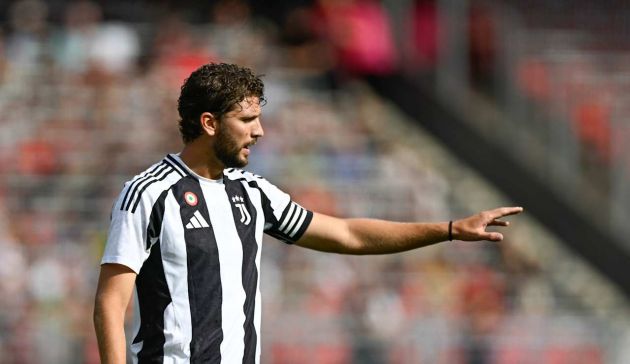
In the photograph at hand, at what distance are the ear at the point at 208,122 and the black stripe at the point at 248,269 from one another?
24 centimetres

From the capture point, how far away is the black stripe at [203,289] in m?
5.16

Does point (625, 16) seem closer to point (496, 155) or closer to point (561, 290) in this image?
point (496, 155)

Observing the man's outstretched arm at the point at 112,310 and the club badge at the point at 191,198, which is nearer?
the man's outstretched arm at the point at 112,310

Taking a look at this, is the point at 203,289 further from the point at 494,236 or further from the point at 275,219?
the point at 494,236

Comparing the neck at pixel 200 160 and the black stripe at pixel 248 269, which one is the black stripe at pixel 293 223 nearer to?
the black stripe at pixel 248 269

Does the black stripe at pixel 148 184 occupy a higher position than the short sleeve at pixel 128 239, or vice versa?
the black stripe at pixel 148 184

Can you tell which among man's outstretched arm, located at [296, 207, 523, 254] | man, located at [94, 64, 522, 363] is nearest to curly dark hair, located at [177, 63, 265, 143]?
man, located at [94, 64, 522, 363]

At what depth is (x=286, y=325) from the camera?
10.7 metres

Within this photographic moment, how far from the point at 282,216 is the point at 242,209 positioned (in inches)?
10.5

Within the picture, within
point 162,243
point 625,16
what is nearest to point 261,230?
point 162,243

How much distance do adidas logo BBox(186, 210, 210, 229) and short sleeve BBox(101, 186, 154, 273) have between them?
175mm

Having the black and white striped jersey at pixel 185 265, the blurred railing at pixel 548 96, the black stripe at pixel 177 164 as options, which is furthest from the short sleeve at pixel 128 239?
the blurred railing at pixel 548 96

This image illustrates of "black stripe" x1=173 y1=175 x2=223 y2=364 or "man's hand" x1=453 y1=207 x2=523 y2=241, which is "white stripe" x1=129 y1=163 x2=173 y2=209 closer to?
"black stripe" x1=173 y1=175 x2=223 y2=364

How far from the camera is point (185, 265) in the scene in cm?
514
